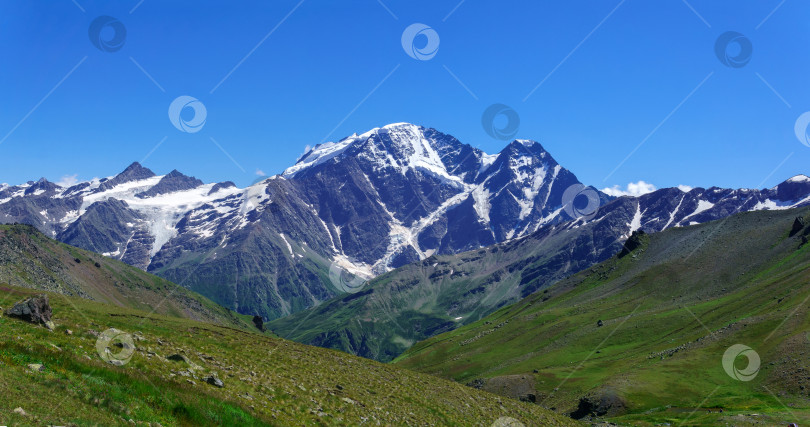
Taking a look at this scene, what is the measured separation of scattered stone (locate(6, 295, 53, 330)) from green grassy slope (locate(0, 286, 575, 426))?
1450 millimetres

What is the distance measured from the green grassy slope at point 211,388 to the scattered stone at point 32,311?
145 cm

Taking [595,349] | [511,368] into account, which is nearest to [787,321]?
[595,349]

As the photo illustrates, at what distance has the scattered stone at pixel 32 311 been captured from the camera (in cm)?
3083

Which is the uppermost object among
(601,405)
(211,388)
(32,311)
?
(601,405)

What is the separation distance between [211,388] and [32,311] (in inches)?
500

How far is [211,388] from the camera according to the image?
27.9m

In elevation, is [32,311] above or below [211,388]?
above

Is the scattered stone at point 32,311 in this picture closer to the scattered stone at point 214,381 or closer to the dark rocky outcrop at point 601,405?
the scattered stone at point 214,381

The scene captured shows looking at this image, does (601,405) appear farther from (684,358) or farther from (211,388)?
(211,388)

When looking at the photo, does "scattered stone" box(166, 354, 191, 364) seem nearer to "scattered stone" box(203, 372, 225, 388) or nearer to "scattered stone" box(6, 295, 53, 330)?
"scattered stone" box(203, 372, 225, 388)

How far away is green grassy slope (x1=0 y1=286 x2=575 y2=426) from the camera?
19.2m

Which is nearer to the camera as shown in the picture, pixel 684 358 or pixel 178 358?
pixel 178 358


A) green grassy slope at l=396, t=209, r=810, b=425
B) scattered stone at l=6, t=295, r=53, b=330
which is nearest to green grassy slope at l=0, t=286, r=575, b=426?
scattered stone at l=6, t=295, r=53, b=330

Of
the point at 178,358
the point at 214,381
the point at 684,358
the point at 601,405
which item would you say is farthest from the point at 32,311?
the point at 684,358
